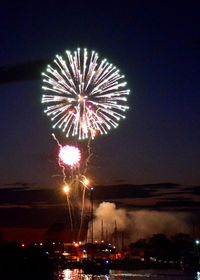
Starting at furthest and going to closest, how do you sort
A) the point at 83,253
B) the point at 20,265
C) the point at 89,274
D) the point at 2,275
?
the point at 83,253 < the point at 89,274 < the point at 20,265 < the point at 2,275

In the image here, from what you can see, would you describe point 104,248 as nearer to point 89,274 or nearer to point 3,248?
point 89,274

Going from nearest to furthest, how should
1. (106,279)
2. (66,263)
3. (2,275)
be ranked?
1. (2,275)
2. (106,279)
3. (66,263)

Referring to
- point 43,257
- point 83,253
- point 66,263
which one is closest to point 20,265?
point 43,257

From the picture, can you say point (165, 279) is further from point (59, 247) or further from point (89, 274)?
point (59, 247)

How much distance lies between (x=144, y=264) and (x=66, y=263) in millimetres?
30776

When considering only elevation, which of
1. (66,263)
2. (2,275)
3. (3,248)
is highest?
(66,263)

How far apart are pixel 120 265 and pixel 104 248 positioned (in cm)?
3091

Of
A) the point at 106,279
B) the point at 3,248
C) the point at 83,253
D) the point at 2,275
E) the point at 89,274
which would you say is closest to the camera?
the point at 2,275

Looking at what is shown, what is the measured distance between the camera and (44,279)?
73250 mm

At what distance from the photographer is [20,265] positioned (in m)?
71.8

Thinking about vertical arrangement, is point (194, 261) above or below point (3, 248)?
above

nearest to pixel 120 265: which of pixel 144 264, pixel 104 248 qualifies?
pixel 144 264

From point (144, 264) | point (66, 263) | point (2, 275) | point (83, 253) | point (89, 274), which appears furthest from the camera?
point (83, 253)

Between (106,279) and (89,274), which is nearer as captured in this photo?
(106,279)
